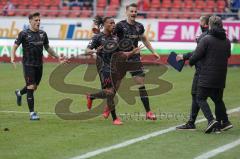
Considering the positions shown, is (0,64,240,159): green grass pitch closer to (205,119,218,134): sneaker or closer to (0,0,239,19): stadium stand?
(205,119,218,134): sneaker

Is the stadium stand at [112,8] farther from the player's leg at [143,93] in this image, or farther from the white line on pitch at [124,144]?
the white line on pitch at [124,144]

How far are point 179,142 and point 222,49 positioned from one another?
1.83 meters

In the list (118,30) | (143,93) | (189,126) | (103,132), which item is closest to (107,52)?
(118,30)

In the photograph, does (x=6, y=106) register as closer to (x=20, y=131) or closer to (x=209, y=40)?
(x=20, y=131)

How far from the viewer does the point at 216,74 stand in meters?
11.9

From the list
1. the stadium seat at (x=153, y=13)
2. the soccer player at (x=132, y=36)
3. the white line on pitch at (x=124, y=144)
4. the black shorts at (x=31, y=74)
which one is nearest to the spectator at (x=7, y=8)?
the stadium seat at (x=153, y=13)

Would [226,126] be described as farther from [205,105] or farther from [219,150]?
[219,150]

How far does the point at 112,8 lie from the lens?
35.3 meters

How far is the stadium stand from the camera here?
3356 cm

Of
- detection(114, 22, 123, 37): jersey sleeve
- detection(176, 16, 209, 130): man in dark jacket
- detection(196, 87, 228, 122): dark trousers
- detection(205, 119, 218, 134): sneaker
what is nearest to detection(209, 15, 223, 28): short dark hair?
detection(176, 16, 209, 130): man in dark jacket

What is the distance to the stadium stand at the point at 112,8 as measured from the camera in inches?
1321

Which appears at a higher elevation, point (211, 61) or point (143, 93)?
point (211, 61)

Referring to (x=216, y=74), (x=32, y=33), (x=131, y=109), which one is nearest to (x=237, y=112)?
(x=131, y=109)

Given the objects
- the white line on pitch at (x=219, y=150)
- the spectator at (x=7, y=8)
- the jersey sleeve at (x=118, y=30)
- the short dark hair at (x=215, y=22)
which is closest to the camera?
the white line on pitch at (x=219, y=150)
